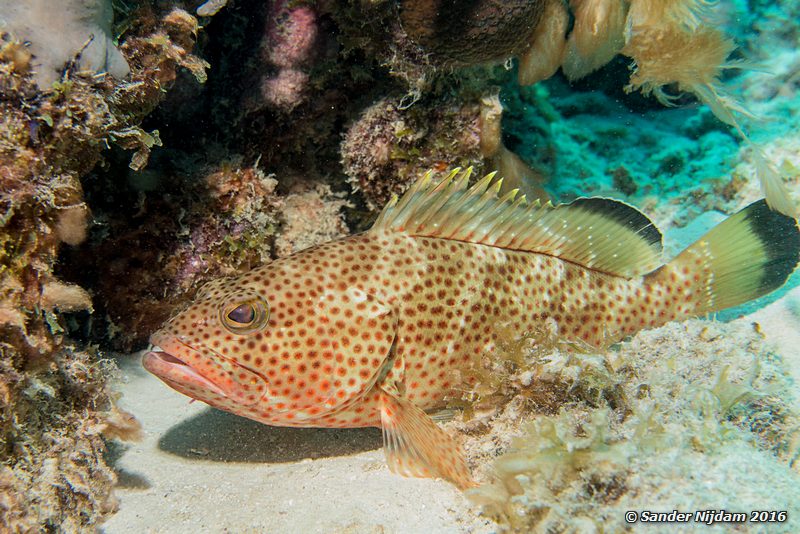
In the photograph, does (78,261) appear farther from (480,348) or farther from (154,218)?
(480,348)

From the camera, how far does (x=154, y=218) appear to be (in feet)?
13.1

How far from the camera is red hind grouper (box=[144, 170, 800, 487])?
2883mm

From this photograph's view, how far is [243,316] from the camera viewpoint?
286 centimetres

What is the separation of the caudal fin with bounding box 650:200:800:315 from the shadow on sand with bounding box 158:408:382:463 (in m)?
2.81

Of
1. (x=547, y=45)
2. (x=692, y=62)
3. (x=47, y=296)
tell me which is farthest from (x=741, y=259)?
(x=47, y=296)

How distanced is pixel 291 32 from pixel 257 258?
6.59 feet

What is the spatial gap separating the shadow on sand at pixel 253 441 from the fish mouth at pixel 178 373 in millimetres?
808

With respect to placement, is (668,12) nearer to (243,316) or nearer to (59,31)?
(243,316)

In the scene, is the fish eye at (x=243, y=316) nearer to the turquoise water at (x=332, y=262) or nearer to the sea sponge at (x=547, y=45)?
the turquoise water at (x=332, y=262)

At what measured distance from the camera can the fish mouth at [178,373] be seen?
2.73m

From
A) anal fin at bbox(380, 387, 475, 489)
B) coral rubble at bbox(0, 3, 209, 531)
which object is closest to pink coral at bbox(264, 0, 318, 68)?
coral rubble at bbox(0, 3, 209, 531)

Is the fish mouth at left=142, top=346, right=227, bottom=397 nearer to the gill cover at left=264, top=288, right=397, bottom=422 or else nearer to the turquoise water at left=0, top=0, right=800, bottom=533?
the turquoise water at left=0, top=0, right=800, bottom=533

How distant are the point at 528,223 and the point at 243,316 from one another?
7.17 feet

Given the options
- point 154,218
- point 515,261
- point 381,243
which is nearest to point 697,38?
point 515,261
